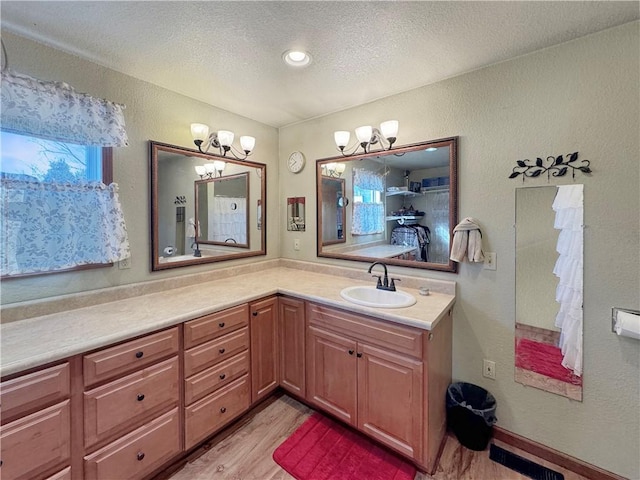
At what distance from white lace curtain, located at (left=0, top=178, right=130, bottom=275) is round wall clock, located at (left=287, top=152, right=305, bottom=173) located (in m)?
1.54

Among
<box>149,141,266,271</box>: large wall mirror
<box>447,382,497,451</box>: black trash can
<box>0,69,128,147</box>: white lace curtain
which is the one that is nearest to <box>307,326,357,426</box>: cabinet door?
<box>447,382,497,451</box>: black trash can

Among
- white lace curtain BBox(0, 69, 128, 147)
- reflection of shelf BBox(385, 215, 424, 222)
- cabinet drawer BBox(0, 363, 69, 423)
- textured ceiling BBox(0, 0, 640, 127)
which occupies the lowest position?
cabinet drawer BBox(0, 363, 69, 423)

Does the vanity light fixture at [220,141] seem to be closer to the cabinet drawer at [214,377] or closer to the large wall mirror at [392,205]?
the large wall mirror at [392,205]

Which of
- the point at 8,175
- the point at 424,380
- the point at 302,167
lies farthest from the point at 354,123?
the point at 8,175

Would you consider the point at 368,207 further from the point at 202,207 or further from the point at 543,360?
the point at 543,360

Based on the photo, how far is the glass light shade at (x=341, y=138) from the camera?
7.44ft

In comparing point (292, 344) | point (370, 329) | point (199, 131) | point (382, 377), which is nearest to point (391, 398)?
point (382, 377)

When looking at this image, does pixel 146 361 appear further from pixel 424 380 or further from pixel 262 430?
pixel 424 380

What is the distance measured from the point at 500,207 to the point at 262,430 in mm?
2178

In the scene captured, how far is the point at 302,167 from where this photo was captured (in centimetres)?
273

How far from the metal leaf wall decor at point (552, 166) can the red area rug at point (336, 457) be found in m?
1.88

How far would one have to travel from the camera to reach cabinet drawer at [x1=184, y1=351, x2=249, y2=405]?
1604mm

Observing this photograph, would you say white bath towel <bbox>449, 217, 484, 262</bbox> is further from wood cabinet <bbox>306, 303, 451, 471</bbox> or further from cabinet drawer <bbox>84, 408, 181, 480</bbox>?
cabinet drawer <bbox>84, 408, 181, 480</bbox>

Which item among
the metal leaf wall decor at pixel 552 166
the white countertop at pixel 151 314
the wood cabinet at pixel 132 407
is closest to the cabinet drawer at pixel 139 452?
the wood cabinet at pixel 132 407
